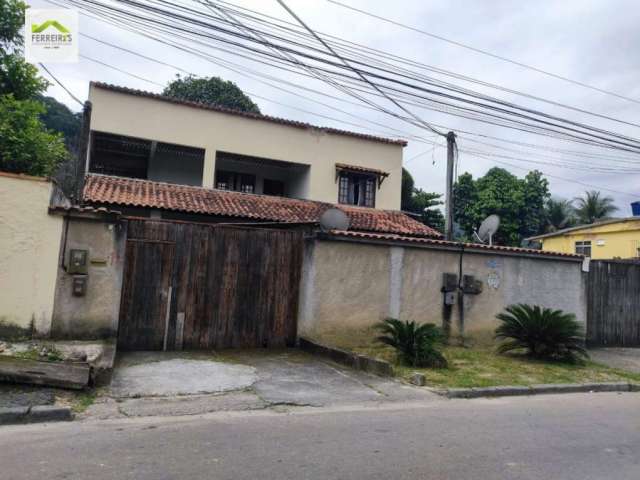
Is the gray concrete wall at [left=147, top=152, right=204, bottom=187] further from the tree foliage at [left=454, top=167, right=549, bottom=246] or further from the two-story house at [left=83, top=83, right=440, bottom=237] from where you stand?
the tree foliage at [left=454, top=167, right=549, bottom=246]

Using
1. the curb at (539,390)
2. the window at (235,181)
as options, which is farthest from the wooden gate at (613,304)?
the window at (235,181)

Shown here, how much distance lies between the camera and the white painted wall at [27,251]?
748 centimetres

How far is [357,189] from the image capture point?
20219mm

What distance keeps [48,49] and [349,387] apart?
719cm

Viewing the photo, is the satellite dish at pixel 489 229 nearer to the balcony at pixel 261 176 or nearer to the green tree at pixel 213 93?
the balcony at pixel 261 176

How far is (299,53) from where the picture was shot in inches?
364

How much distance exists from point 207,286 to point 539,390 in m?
5.70

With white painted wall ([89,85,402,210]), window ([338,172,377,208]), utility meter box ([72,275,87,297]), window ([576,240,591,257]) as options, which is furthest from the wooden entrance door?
window ([576,240,591,257])

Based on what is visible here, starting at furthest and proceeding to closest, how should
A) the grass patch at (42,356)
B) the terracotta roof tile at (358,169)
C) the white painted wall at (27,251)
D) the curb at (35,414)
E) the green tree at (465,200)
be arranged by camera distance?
the green tree at (465,200) → the terracotta roof tile at (358,169) → the white painted wall at (27,251) → the grass patch at (42,356) → the curb at (35,414)

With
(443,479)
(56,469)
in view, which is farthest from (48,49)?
(443,479)

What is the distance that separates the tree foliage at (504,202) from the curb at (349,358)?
22.7m

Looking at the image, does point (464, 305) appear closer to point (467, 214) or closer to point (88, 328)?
point (88, 328)

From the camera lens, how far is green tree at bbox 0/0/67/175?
1209cm

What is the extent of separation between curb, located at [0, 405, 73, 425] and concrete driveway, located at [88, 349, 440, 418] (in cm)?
27
